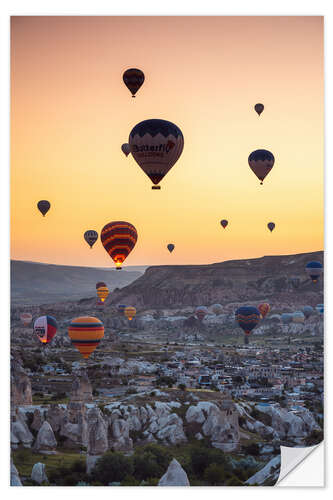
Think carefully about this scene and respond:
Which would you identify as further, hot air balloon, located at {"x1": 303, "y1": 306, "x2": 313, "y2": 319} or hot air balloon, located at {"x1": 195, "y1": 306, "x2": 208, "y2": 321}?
hot air balloon, located at {"x1": 195, "y1": 306, "x2": 208, "y2": 321}

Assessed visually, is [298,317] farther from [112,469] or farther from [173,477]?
[173,477]

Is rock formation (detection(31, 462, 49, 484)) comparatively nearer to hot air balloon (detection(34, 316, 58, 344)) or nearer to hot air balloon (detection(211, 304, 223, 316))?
hot air balloon (detection(34, 316, 58, 344))

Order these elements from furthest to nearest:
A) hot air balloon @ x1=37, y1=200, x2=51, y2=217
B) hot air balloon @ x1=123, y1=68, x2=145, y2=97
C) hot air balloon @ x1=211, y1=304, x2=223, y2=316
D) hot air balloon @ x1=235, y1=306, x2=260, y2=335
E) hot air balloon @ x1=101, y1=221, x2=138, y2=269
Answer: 1. hot air balloon @ x1=211, y1=304, x2=223, y2=316
2. hot air balloon @ x1=235, y1=306, x2=260, y2=335
3. hot air balloon @ x1=101, y1=221, x2=138, y2=269
4. hot air balloon @ x1=37, y1=200, x2=51, y2=217
5. hot air balloon @ x1=123, y1=68, x2=145, y2=97

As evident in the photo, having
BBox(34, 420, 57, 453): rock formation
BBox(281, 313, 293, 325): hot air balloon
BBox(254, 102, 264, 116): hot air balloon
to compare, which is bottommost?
BBox(281, 313, 293, 325): hot air balloon

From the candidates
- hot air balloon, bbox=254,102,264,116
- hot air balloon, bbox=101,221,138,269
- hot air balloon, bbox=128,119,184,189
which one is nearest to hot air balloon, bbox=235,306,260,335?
hot air balloon, bbox=101,221,138,269

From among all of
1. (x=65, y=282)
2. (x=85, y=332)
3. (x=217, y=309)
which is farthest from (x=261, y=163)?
(x=65, y=282)

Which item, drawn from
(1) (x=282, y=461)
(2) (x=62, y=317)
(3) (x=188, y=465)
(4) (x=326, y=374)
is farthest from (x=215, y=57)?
(2) (x=62, y=317)

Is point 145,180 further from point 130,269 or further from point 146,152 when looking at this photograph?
point 130,269
